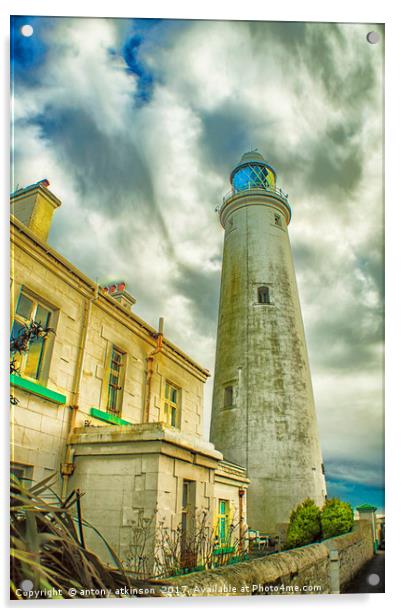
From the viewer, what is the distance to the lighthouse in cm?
1089

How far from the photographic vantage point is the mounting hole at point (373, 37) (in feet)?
16.7

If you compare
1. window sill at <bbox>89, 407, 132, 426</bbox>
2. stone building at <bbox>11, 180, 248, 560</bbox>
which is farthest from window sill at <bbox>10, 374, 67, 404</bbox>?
window sill at <bbox>89, 407, 132, 426</bbox>

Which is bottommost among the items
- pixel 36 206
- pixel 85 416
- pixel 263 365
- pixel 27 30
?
pixel 85 416

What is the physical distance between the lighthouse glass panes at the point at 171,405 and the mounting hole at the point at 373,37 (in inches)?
255

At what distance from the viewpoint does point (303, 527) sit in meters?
9.53

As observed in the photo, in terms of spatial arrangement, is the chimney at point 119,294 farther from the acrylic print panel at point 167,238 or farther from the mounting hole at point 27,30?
the mounting hole at point 27,30

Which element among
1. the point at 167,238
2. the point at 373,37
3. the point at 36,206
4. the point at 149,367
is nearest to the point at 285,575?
the point at 167,238

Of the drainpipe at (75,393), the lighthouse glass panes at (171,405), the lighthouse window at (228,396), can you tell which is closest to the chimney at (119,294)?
the drainpipe at (75,393)

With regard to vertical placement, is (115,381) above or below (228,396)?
below

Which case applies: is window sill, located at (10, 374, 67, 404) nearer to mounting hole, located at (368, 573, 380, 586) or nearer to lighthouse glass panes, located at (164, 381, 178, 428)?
lighthouse glass panes, located at (164, 381, 178, 428)

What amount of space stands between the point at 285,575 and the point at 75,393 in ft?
11.6

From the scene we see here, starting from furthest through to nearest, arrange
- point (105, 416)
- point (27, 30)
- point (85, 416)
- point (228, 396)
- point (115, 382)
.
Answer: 1. point (228, 396)
2. point (115, 382)
3. point (105, 416)
4. point (85, 416)
5. point (27, 30)
